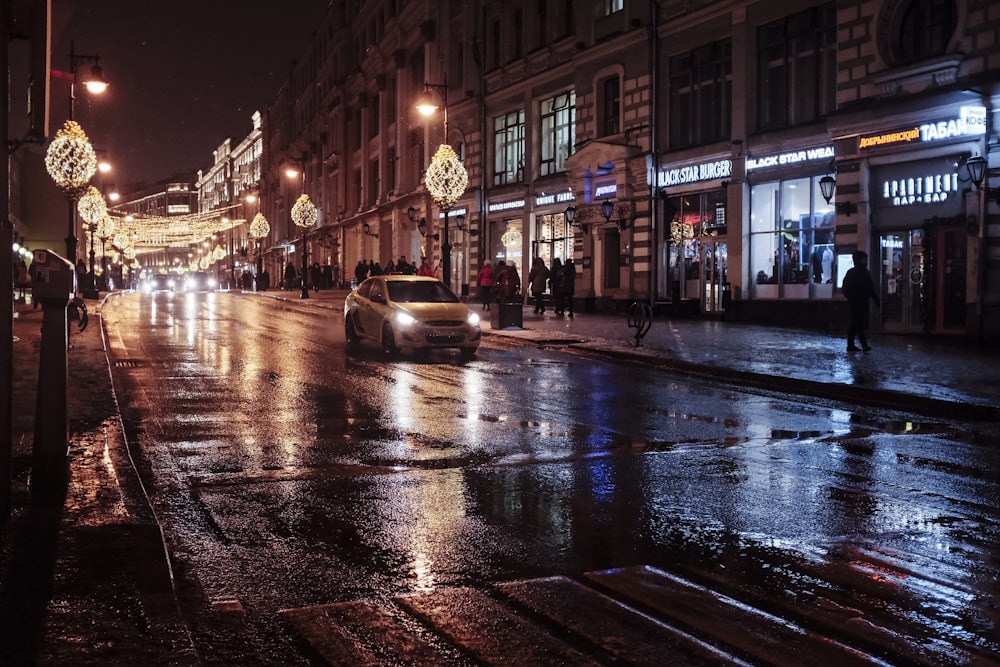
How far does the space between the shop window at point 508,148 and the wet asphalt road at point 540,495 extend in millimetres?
28811

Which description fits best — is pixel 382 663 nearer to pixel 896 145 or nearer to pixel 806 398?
pixel 806 398

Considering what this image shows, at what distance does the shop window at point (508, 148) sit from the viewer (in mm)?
41531

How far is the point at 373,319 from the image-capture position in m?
19.5

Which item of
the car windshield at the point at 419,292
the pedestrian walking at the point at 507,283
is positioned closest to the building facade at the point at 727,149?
the pedestrian walking at the point at 507,283

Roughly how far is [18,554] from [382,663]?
7.78 ft

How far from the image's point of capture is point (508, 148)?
42562 mm

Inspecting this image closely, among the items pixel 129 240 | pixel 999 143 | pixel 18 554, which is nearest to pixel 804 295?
pixel 999 143

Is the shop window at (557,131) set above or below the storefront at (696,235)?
above

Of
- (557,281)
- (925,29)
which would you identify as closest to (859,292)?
(925,29)

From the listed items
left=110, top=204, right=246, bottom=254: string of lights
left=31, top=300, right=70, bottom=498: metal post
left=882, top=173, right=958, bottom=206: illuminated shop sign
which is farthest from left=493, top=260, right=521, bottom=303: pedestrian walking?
left=110, top=204, right=246, bottom=254: string of lights

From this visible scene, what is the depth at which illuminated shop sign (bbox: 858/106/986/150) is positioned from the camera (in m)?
20.9

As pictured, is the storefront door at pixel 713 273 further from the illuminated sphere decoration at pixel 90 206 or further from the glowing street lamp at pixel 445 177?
the illuminated sphere decoration at pixel 90 206

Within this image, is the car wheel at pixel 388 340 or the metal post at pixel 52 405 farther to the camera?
the car wheel at pixel 388 340

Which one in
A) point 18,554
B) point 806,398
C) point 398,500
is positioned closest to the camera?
point 18,554
